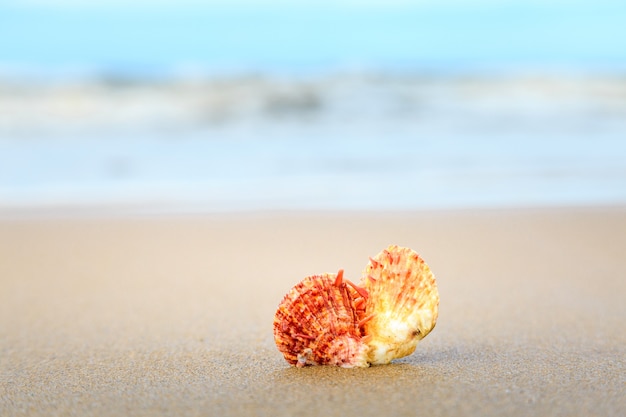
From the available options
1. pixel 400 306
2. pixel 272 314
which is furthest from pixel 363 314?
pixel 272 314

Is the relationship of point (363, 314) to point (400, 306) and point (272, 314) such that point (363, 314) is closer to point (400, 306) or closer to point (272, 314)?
point (400, 306)

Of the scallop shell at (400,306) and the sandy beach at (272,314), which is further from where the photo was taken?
the scallop shell at (400,306)

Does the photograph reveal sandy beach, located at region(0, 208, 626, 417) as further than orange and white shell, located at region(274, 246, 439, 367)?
No

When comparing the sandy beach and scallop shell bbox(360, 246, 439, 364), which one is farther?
scallop shell bbox(360, 246, 439, 364)

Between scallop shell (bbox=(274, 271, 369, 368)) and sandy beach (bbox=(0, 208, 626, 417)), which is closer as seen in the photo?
sandy beach (bbox=(0, 208, 626, 417))
